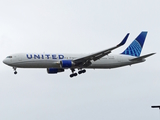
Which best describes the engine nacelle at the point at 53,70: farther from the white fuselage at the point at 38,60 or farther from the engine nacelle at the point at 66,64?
the engine nacelle at the point at 66,64

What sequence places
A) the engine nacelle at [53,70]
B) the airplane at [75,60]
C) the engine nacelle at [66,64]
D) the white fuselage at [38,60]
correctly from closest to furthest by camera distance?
1. the white fuselage at [38,60]
2. the airplane at [75,60]
3. the engine nacelle at [66,64]
4. the engine nacelle at [53,70]

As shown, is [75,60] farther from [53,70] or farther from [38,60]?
[53,70]

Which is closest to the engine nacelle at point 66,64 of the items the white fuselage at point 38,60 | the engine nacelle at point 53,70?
the white fuselage at point 38,60

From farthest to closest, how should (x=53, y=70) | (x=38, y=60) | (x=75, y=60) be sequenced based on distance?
(x=53, y=70)
(x=75, y=60)
(x=38, y=60)

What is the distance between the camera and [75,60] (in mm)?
102125

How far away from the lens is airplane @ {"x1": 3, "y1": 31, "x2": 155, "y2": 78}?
99.2 meters

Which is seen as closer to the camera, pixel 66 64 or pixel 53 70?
pixel 66 64

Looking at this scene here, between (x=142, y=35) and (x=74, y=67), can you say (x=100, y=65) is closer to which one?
(x=74, y=67)

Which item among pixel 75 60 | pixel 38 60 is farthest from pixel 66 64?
pixel 38 60

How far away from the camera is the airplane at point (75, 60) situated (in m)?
99.2

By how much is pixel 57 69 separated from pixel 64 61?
7.59m

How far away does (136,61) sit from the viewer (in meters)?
108

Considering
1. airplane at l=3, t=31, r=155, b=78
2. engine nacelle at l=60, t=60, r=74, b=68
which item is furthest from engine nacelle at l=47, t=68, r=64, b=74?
engine nacelle at l=60, t=60, r=74, b=68

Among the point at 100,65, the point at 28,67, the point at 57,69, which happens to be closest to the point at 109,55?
the point at 100,65
